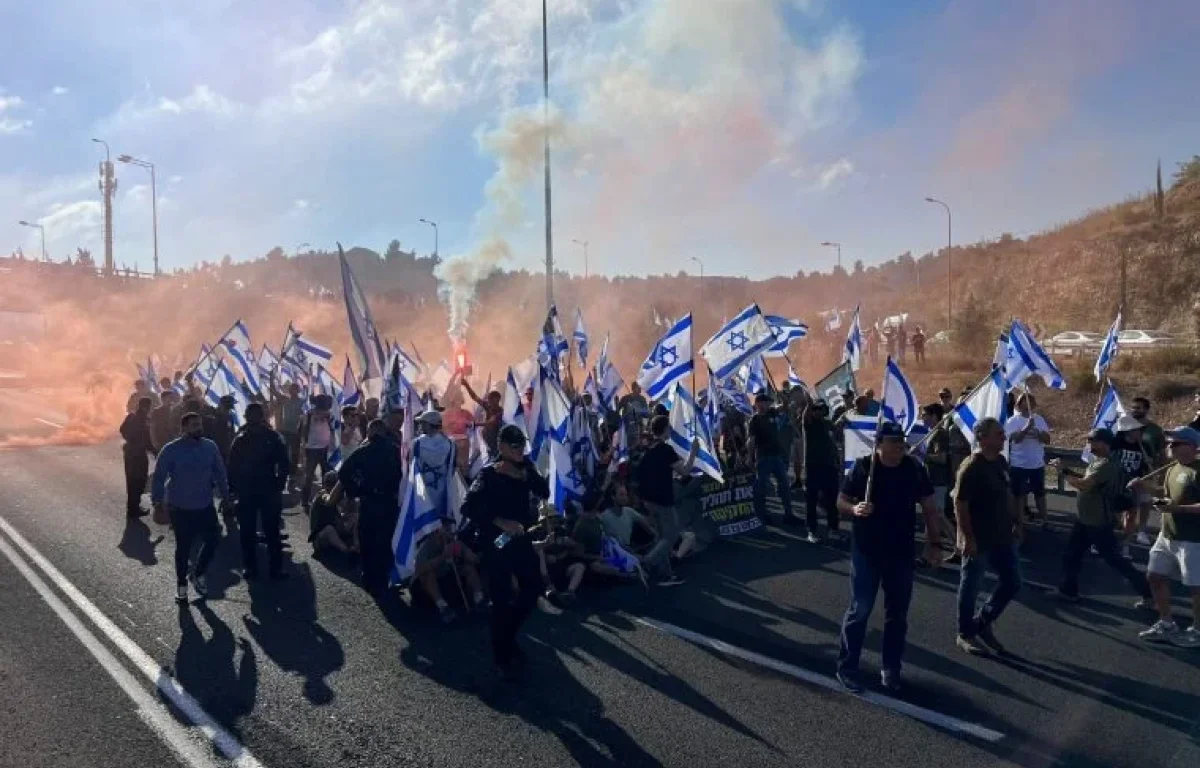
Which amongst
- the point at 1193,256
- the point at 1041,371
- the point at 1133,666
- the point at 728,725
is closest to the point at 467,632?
the point at 728,725

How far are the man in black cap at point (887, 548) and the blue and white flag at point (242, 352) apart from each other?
12083 millimetres

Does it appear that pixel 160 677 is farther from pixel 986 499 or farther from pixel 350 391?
pixel 350 391

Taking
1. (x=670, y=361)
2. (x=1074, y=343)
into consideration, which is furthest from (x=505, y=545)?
(x=1074, y=343)

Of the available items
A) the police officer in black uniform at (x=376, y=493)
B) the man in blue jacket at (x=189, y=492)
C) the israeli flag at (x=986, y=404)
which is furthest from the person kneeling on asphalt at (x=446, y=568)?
the israeli flag at (x=986, y=404)

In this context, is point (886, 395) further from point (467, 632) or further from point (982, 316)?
point (982, 316)

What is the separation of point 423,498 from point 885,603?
11.6 feet

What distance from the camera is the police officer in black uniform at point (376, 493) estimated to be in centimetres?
777

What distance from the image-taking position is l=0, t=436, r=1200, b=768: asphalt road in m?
4.84

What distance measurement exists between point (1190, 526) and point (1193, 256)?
4659cm

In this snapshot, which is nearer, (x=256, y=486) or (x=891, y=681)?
(x=891, y=681)

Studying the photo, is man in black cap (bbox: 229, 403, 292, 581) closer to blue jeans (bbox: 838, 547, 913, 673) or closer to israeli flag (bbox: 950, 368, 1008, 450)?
blue jeans (bbox: 838, 547, 913, 673)

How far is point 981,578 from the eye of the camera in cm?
627

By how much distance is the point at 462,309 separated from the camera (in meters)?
41.0

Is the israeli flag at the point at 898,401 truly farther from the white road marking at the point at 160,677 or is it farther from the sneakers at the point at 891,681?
the white road marking at the point at 160,677
